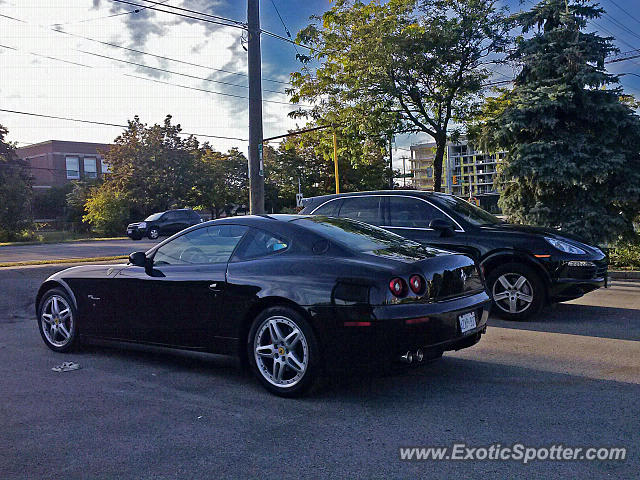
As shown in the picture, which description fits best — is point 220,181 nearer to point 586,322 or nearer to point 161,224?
point 161,224

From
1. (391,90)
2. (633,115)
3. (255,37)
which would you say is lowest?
(633,115)

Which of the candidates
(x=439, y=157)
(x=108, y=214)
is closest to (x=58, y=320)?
(x=439, y=157)

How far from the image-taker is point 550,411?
4027 mm

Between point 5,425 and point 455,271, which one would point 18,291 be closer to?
point 5,425

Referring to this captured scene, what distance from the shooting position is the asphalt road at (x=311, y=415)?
327cm

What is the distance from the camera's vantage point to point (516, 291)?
7461 mm

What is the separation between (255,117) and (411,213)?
7105 millimetres

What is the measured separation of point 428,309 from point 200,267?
2.04 meters

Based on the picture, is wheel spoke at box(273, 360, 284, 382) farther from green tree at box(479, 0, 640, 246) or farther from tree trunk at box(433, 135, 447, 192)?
tree trunk at box(433, 135, 447, 192)

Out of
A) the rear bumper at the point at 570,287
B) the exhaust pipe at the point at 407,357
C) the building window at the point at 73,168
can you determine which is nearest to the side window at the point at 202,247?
the exhaust pipe at the point at 407,357

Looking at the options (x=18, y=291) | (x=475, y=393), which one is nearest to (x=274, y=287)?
(x=475, y=393)

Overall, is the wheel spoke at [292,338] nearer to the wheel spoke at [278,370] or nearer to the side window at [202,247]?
the wheel spoke at [278,370]

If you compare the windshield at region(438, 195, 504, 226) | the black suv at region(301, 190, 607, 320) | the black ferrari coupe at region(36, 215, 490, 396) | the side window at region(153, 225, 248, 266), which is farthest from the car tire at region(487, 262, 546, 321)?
the side window at region(153, 225, 248, 266)

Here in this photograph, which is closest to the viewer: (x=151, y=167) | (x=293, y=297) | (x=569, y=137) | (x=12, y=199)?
(x=293, y=297)
